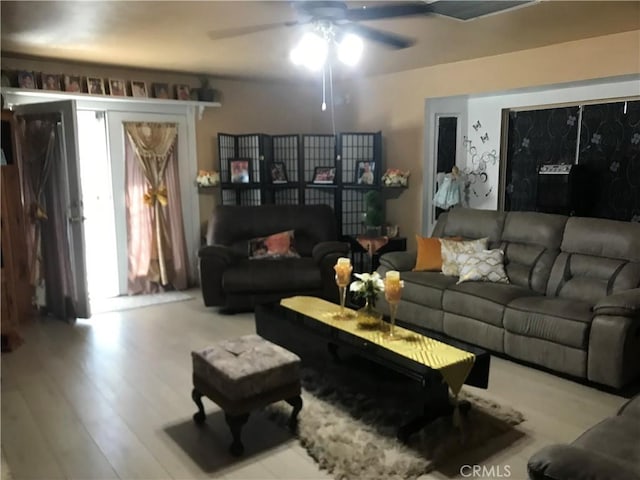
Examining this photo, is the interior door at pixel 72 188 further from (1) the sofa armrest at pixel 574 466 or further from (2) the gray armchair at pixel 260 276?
(1) the sofa armrest at pixel 574 466

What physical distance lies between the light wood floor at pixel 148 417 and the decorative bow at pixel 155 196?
5.70 ft

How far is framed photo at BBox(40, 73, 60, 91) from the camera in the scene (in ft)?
15.9

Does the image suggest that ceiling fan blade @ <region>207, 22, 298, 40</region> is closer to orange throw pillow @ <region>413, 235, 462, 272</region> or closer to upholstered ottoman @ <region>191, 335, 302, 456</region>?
upholstered ottoman @ <region>191, 335, 302, 456</region>

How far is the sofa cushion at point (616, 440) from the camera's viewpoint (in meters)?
1.86

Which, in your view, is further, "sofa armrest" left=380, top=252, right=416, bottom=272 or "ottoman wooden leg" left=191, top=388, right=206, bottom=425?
"sofa armrest" left=380, top=252, right=416, bottom=272

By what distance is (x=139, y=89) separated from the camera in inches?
212

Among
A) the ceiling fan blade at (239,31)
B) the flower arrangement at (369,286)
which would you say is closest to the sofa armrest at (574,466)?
the flower arrangement at (369,286)

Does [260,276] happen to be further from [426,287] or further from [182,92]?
[182,92]

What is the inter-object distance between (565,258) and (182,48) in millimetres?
3450

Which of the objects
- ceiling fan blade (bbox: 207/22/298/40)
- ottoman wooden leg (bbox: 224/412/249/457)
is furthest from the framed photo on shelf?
ottoman wooden leg (bbox: 224/412/249/457)

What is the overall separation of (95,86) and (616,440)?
5147mm

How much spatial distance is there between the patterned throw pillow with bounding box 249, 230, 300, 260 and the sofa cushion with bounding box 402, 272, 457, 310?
131cm

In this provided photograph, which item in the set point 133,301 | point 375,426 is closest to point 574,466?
point 375,426

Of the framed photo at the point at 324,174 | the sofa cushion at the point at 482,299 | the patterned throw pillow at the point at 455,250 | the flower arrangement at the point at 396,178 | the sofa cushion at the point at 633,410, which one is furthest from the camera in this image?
the framed photo at the point at 324,174
